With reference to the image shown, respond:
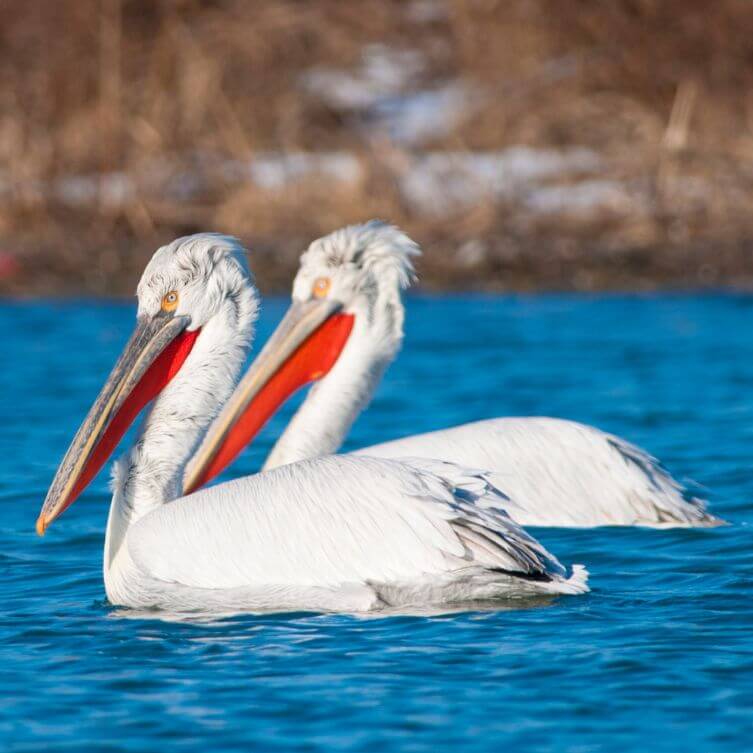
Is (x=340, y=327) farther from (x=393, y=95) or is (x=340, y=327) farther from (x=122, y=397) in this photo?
(x=393, y=95)

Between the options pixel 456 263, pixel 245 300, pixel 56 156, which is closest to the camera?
pixel 245 300

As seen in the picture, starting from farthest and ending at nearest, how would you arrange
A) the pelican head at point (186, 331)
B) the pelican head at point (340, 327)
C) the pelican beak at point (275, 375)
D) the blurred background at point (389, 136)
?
1. the blurred background at point (389, 136)
2. the pelican head at point (340, 327)
3. the pelican beak at point (275, 375)
4. the pelican head at point (186, 331)

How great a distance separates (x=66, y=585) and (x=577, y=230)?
9126 millimetres

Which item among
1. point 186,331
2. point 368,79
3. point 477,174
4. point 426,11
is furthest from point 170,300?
point 426,11

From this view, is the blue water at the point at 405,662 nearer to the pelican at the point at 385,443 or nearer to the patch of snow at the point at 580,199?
the pelican at the point at 385,443

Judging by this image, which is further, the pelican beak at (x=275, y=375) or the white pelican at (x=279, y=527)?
the pelican beak at (x=275, y=375)

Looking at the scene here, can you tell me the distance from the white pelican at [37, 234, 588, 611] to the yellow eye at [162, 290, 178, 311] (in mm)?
64

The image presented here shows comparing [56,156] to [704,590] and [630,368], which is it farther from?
[704,590]

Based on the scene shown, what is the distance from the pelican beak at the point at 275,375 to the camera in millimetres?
6012

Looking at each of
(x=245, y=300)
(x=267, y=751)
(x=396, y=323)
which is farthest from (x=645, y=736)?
(x=396, y=323)

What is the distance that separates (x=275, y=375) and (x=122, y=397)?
1365 mm

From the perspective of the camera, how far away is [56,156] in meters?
14.6

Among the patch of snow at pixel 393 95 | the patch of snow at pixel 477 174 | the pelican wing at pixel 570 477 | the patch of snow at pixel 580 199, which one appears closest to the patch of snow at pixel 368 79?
the patch of snow at pixel 393 95

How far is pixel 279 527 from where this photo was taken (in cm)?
464
